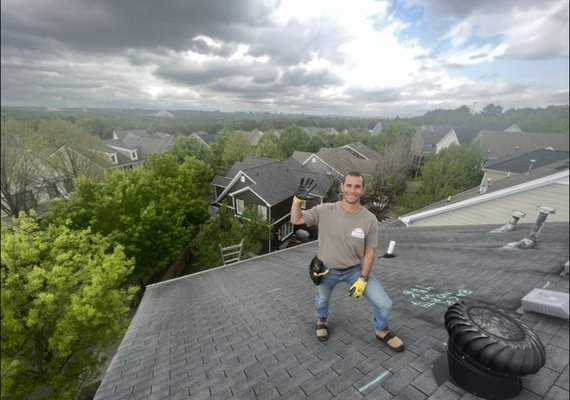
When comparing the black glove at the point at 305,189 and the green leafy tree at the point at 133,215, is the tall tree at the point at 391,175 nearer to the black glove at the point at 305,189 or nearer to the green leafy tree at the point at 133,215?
the green leafy tree at the point at 133,215

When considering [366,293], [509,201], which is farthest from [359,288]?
[509,201]

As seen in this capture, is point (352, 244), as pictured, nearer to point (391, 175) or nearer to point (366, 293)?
point (366, 293)

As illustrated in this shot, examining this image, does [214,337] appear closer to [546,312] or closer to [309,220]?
[309,220]

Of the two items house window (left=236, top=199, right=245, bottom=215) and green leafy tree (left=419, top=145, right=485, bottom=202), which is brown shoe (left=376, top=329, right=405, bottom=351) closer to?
green leafy tree (left=419, top=145, right=485, bottom=202)

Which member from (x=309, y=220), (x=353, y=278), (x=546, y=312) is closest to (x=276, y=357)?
(x=353, y=278)

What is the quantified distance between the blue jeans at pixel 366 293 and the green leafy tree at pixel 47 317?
6470 millimetres

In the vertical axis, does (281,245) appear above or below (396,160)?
below

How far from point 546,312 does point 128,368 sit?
497 centimetres

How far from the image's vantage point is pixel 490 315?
1936 mm

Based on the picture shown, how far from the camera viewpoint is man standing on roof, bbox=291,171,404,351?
9.28ft

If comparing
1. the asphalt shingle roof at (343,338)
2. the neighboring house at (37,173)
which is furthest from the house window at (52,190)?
the asphalt shingle roof at (343,338)

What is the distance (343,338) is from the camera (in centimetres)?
320

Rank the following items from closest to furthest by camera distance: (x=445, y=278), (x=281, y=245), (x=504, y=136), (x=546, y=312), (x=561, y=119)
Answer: (x=561, y=119) < (x=546, y=312) < (x=445, y=278) < (x=504, y=136) < (x=281, y=245)

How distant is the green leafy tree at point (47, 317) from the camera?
240 inches
